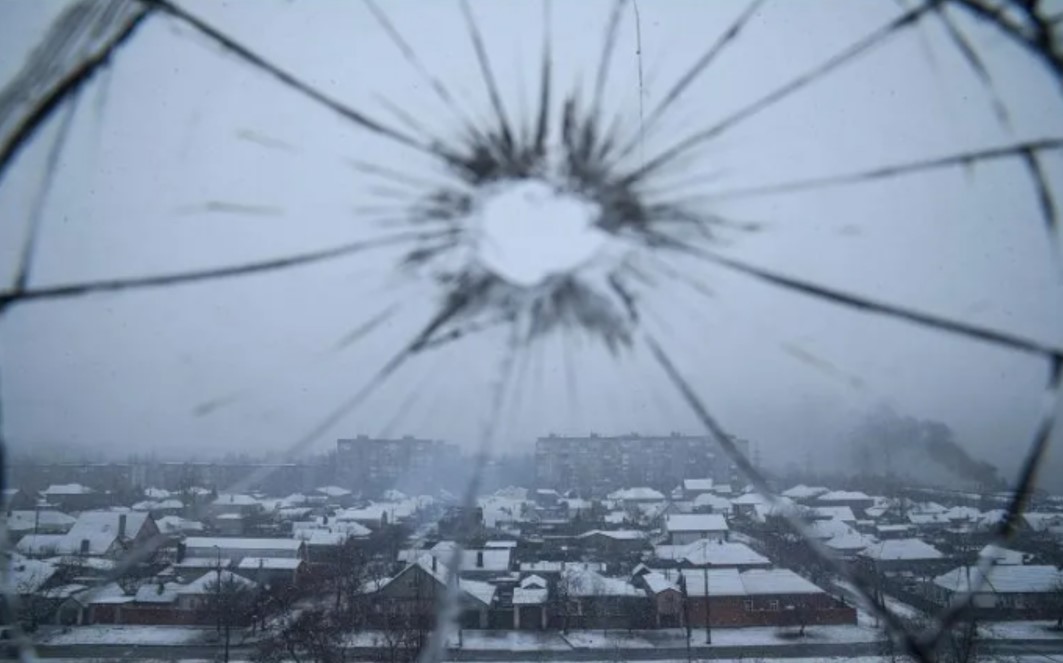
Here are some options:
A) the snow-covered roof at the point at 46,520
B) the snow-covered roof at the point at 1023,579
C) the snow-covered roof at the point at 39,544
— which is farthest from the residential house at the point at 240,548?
the snow-covered roof at the point at 1023,579

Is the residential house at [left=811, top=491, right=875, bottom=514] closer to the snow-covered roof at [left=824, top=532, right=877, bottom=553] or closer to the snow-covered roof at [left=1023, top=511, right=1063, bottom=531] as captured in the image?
the snow-covered roof at [left=824, top=532, right=877, bottom=553]

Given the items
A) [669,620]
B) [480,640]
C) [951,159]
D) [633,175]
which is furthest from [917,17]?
[669,620]

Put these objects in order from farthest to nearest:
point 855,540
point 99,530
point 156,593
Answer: point 99,530
point 156,593
point 855,540

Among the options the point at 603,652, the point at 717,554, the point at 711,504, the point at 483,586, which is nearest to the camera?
the point at 603,652

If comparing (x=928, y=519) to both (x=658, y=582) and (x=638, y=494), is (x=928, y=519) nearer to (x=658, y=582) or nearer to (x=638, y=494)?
(x=658, y=582)

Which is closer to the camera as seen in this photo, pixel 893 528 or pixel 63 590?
pixel 63 590

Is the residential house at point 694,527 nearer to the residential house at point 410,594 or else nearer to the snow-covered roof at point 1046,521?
the snow-covered roof at point 1046,521

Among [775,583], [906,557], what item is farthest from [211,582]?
[906,557]
